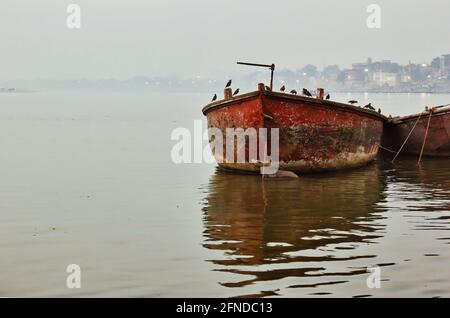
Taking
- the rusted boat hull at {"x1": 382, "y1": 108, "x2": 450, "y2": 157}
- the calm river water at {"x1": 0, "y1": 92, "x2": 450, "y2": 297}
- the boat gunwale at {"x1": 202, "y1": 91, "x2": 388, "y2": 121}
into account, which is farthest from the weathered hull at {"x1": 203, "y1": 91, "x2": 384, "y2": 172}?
the rusted boat hull at {"x1": 382, "y1": 108, "x2": 450, "y2": 157}

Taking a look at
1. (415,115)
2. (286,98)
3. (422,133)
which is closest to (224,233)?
(286,98)

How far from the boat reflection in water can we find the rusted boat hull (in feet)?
16.7

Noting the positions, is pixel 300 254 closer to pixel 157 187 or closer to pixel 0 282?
pixel 0 282

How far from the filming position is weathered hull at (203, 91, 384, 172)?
1627 cm

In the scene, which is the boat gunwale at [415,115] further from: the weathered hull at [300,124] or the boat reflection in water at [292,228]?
the boat reflection in water at [292,228]

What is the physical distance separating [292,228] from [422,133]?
12983 millimetres

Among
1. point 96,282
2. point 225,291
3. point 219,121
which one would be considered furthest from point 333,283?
point 219,121

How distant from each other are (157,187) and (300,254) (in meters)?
8.32

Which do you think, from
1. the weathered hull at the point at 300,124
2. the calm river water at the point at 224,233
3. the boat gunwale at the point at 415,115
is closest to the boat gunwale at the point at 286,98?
the weathered hull at the point at 300,124

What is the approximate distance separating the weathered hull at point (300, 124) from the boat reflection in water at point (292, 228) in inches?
22.0

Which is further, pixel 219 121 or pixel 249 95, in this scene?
pixel 219 121

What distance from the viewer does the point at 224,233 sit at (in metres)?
10.4

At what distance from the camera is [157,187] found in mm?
16672

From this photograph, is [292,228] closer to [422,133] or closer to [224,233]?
[224,233]
